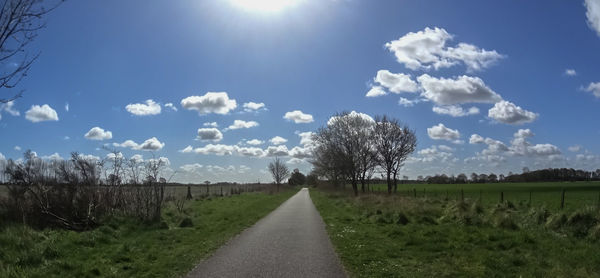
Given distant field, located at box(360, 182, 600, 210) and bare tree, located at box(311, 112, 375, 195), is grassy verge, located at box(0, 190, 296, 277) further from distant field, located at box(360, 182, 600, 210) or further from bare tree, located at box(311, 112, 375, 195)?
bare tree, located at box(311, 112, 375, 195)

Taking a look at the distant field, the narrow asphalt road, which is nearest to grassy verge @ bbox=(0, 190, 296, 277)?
the narrow asphalt road

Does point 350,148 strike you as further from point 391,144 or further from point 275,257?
point 275,257

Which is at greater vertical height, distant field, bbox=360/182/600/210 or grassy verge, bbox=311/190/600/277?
grassy verge, bbox=311/190/600/277

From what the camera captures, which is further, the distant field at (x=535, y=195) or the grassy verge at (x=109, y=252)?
the distant field at (x=535, y=195)

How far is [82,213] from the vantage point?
14.7 m

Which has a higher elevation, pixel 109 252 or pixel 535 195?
pixel 109 252

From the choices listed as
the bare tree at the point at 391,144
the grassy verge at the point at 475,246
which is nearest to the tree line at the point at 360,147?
the bare tree at the point at 391,144

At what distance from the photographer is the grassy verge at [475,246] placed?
315 inches

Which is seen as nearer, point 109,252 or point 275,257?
point 275,257

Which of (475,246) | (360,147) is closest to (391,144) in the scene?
(360,147)

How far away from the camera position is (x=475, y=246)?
10523 mm

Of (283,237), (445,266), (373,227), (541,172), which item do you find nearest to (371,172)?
(373,227)

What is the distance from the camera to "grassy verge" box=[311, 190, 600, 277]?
8000 mm

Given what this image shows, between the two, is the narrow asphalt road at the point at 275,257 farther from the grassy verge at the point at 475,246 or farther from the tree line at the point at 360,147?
the tree line at the point at 360,147
